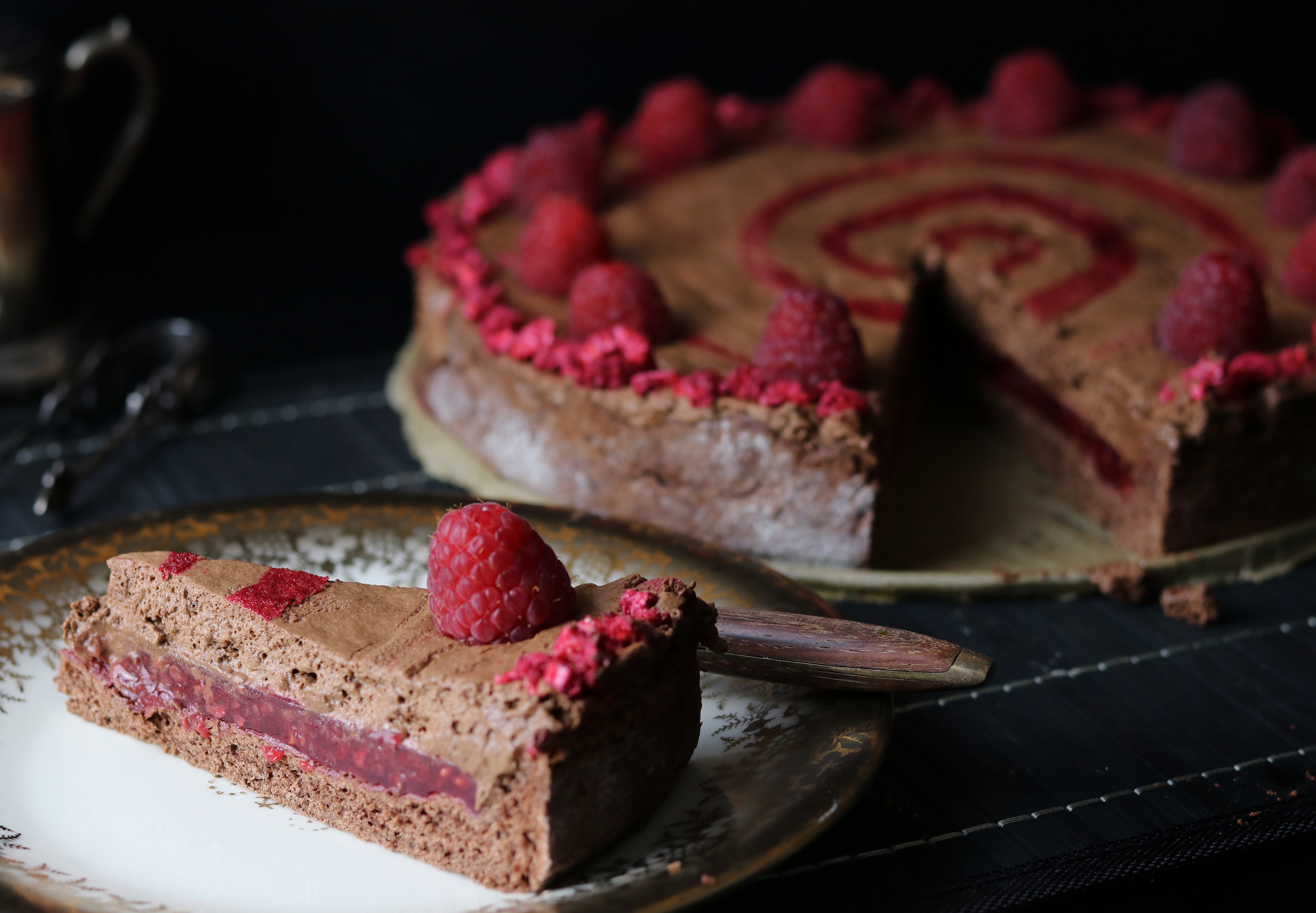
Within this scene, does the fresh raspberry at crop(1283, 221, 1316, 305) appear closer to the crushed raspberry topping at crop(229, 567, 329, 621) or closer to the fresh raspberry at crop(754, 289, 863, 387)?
the fresh raspberry at crop(754, 289, 863, 387)

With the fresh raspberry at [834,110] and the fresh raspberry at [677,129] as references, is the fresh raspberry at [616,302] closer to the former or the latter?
the fresh raspberry at [677,129]

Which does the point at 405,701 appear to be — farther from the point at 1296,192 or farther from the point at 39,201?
the point at 1296,192

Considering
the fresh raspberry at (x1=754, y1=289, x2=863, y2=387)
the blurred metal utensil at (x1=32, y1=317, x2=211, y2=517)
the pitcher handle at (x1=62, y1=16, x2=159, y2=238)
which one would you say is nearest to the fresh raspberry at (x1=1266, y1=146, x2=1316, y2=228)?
the fresh raspberry at (x1=754, y1=289, x2=863, y2=387)

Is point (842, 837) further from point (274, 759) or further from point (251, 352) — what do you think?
point (251, 352)

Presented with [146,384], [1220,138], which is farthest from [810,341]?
[146,384]

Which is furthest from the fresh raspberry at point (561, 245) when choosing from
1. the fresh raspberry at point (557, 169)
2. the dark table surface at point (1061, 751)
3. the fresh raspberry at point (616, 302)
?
the dark table surface at point (1061, 751)

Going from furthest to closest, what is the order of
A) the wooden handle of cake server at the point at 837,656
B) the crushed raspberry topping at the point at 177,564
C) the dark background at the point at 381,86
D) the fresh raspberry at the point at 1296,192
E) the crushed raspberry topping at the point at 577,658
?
the dark background at the point at 381,86
the fresh raspberry at the point at 1296,192
the crushed raspberry topping at the point at 177,564
the wooden handle of cake server at the point at 837,656
the crushed raspberry topping at the point at 577,658

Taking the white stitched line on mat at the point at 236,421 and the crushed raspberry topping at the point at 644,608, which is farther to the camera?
the white stitched line on mat at the point at 236,421
